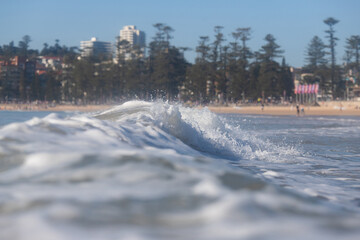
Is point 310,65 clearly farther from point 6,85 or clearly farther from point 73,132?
point 73,132

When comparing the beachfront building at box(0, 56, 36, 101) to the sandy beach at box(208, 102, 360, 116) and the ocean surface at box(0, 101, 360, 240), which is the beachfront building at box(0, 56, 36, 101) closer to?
the sandy beach at box(208, 102, 360, 116)

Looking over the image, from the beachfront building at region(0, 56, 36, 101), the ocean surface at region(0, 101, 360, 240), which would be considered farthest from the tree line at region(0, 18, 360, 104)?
the ocean surface at region(0, 101, 360, 240)

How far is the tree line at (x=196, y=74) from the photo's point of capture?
54406 millimetres

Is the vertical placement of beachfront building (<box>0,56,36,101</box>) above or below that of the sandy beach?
above

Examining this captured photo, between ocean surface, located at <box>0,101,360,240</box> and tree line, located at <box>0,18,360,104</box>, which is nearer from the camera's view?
ocean surface, located at <box>0,101,360,240</box>

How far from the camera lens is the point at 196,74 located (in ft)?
174

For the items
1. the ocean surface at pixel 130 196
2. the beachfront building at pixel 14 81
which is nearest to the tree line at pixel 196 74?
the beachfront building at pixel 14 81

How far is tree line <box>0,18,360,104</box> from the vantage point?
5441cm

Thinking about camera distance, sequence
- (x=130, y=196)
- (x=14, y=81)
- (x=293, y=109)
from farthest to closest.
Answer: (x=14, y=81), (x=293, y=109), (x=130, y=196)

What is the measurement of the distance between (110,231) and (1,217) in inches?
21.1

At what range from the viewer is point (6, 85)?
68625mm

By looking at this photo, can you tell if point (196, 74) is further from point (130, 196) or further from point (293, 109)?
point (130, 196)

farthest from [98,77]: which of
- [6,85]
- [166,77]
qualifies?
[6,85]

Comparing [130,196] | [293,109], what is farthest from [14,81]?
[130,196]
